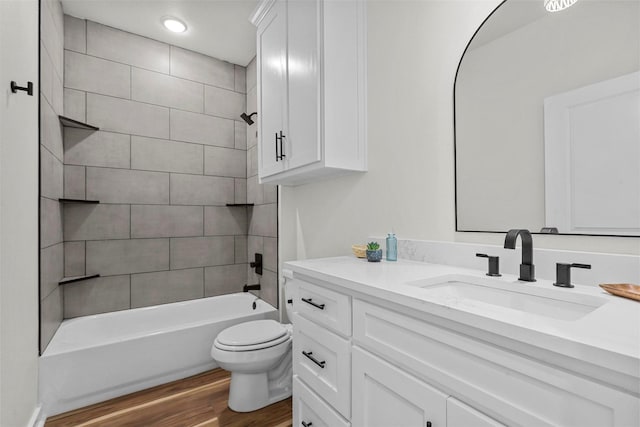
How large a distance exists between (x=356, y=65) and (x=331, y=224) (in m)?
0.92

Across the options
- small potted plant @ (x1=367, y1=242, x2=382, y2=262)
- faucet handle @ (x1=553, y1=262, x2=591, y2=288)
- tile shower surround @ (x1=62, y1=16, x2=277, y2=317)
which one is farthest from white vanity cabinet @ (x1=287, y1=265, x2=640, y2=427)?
tile shower surround @ (x1=62, y1=16, x2=277, y2=317)

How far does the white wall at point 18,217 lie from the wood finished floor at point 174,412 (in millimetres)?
306

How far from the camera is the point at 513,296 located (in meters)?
0.93

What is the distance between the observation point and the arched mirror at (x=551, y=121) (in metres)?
0.86

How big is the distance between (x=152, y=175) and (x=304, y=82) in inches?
70.9

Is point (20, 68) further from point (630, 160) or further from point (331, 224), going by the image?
point (630, 160)

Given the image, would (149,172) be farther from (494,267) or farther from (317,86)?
(494,267)

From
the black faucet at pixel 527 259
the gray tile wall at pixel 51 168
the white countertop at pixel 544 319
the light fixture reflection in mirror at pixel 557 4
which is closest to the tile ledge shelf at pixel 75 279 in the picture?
the gray tile wall at pixel 51 168

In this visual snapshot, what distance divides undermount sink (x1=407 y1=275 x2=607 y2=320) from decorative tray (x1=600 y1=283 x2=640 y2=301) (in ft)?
0.15

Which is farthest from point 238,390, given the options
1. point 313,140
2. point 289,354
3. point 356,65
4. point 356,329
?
point 356,65

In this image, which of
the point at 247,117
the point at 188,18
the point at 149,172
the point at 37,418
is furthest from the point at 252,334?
the point at 188,18

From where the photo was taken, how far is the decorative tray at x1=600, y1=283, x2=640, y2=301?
717 mm

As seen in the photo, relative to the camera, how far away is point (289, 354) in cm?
196

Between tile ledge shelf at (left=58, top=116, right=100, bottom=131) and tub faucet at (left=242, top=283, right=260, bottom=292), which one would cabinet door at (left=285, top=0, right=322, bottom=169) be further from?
tile ledge shelf at (left=58, top=116, right=100, bottom=131)
